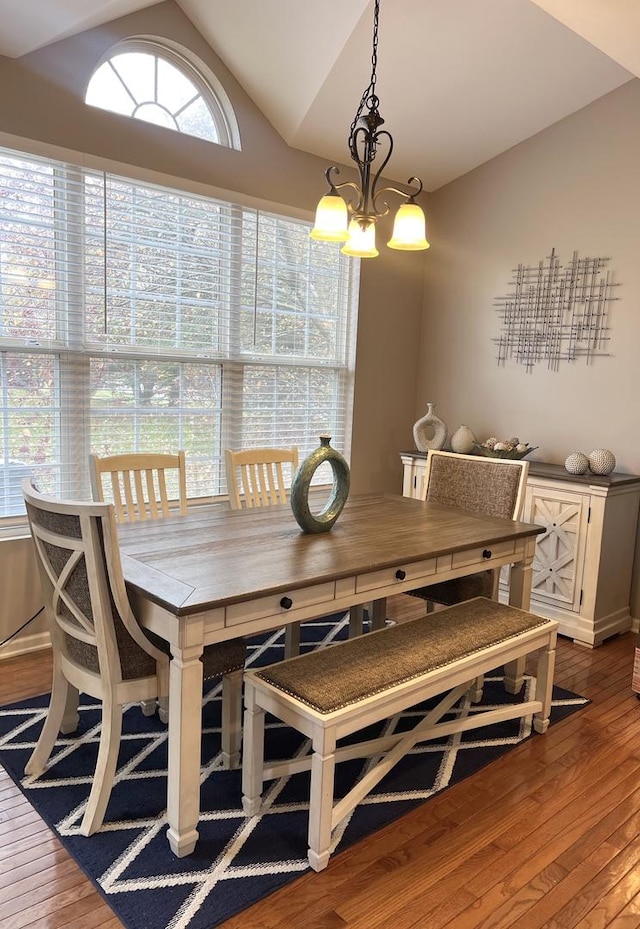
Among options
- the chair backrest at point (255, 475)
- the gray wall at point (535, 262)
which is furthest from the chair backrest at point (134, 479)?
the gray wall at point (535, 262)

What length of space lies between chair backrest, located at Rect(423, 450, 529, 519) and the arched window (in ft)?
6.82

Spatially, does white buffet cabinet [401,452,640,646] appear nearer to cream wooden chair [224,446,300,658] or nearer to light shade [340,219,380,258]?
cream wooden chair [224,446,300,658]

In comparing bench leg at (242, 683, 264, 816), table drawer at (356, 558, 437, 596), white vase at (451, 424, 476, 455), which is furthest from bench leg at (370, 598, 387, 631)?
white vase at (451, 424, 476, 455)

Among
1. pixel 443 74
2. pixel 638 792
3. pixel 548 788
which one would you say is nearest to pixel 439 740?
pixel 548 788

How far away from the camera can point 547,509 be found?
12.0 feet

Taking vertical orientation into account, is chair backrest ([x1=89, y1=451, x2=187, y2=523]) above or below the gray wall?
below

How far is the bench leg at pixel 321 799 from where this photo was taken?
181cm

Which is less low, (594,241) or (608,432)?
(594,241)

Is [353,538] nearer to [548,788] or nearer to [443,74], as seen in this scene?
[548,788]

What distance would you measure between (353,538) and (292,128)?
2498 mm

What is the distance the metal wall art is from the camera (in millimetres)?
3840

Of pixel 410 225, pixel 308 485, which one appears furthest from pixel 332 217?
pixel 308 485

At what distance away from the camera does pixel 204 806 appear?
2111mm

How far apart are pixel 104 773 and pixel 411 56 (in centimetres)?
339
